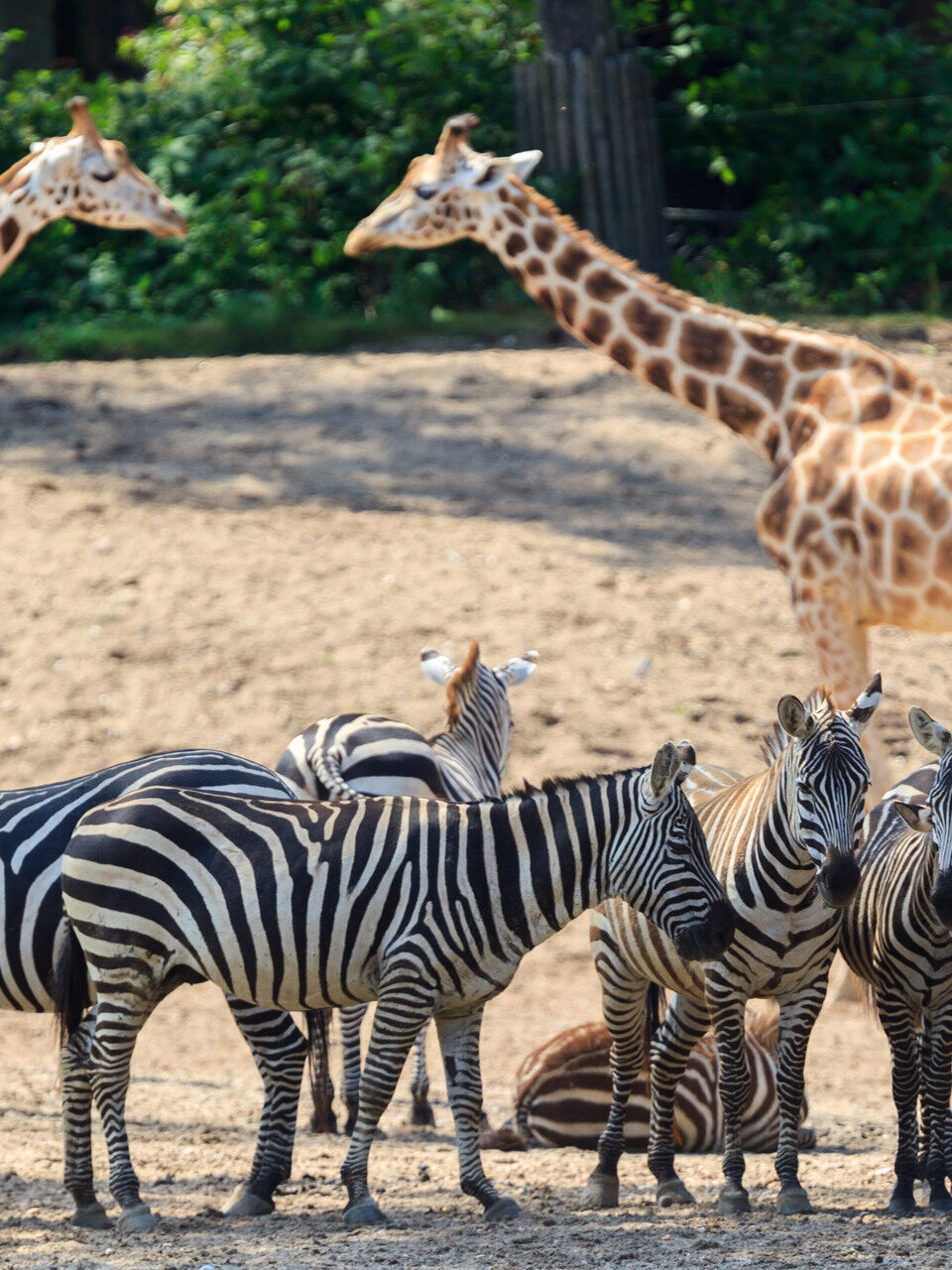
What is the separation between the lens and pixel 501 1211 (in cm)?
567

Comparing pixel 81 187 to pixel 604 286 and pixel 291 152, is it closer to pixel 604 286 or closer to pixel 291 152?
pixel 604 286

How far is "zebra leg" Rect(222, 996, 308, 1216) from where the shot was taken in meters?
5.87

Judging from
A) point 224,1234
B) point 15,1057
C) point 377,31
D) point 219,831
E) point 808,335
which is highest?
point 377,31

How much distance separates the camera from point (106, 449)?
14.0 meters

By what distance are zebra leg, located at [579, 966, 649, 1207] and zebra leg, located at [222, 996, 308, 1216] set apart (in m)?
1.09

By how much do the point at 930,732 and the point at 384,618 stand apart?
675 centimetres

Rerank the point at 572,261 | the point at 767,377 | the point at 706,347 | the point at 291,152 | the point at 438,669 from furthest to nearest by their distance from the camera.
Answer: the point at 291,152, the point at 572,261, the point at 706,347, the point at 767,377, the point at 438,669

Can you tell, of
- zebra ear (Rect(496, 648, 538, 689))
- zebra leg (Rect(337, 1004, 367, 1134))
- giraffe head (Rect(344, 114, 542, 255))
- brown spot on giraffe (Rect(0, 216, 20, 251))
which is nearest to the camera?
zebra leg (Rect(337, 1004, 367, 1134))

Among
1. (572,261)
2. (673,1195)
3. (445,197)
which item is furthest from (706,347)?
(673,1195)

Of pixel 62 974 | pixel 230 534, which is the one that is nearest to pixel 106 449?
pixel 230 534

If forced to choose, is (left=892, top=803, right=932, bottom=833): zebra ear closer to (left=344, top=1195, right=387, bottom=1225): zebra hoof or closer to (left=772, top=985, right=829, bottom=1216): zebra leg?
(left=772, top=985, right=829, bottom=1216): zebra leg

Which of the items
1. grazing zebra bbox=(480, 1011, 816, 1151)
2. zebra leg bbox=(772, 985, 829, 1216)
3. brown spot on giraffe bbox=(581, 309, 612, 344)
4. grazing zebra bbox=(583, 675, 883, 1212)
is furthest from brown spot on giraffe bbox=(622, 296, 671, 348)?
zebra leg bbox=(772, 985, 829, 1216)

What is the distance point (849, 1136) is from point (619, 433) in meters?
7.79

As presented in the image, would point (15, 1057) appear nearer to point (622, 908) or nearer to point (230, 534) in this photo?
point (622, 908)
